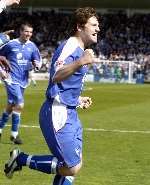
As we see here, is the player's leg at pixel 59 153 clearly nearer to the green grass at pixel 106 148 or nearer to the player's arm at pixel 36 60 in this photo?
the green grass at pixel 106 148

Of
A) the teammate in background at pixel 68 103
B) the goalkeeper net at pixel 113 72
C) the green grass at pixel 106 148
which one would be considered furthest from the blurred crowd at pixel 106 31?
the teammate in background at pixel 68 103

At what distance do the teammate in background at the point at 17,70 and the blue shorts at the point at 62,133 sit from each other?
6.10 m

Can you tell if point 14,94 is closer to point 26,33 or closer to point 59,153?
point 26,33

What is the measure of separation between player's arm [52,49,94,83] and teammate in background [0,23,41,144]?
6.55 meters

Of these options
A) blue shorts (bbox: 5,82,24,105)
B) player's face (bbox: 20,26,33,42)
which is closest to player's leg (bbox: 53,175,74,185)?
blue shorts (bbox: 5,82,24,105)

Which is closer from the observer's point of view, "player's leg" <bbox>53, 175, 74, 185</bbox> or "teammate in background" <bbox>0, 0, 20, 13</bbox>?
"player's leg" <bbox>53, 175, 74, 185</bbox>

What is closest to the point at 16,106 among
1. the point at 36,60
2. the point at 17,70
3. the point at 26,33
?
the point at 17,70

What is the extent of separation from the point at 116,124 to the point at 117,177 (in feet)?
27.0

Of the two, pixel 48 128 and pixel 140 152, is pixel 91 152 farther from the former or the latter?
pixel 48 128

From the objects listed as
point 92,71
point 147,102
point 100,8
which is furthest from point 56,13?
point 147,102

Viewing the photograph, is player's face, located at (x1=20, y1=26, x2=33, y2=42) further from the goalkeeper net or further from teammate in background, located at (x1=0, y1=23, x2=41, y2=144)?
the goalkeeper net

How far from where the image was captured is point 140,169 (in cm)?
1073

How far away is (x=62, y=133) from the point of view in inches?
297

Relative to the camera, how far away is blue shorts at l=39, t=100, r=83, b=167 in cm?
755
